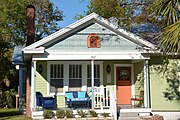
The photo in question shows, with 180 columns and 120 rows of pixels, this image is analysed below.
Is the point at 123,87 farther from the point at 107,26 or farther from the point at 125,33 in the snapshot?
the point at 107,26

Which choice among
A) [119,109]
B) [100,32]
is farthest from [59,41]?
[119,109]

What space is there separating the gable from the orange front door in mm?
2309

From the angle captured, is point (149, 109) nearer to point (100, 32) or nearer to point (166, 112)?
point (166, 112)

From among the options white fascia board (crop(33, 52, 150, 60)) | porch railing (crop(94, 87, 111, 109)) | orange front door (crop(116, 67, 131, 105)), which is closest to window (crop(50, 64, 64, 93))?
white fascia board (crop(33, 52, 150, 60))

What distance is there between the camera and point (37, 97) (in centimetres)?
1625

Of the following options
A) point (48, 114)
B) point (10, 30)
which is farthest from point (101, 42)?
point (10, 30)

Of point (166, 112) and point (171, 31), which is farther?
point (166, 112)

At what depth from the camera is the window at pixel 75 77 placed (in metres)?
18.1

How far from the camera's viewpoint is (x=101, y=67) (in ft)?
60.4

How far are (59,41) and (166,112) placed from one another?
6.67m

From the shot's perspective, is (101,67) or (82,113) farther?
(101,67)

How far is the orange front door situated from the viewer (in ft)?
61.0

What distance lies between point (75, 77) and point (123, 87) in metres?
2.88

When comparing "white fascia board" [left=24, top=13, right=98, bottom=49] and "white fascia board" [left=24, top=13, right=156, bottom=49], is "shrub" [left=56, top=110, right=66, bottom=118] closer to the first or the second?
"white fascia board" [left=24, top=13, right=98, bottom=49]
